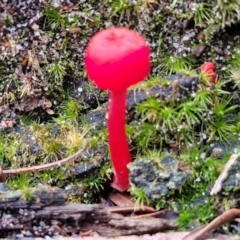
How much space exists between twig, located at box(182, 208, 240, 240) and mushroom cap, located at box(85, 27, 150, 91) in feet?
2.20

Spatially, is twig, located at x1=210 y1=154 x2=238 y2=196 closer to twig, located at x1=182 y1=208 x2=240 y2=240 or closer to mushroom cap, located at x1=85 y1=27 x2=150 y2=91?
twig, located at x1=182 y1=208 x2=240 y2=240

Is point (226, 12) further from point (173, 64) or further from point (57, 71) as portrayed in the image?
point (57, 71)

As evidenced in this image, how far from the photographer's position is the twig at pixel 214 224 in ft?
7.28

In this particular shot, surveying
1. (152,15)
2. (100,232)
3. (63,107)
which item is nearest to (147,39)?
(152,15)

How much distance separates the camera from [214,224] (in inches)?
88.3

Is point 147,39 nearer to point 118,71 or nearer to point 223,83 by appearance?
point 223,83

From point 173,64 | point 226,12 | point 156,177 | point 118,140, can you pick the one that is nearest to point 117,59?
point 118,140

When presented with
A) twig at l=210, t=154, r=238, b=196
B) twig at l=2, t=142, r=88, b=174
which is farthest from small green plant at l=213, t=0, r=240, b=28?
twig at l=2, t=142, r=88, b=174

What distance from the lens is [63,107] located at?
277cm

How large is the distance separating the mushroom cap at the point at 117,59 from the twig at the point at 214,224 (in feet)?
2.20

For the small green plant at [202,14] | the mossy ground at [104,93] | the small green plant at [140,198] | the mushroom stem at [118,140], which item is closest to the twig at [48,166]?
the mossy ground at [104,93]

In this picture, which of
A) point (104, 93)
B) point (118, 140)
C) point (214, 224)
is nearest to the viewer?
point (214, 224)

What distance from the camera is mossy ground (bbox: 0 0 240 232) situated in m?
2.49

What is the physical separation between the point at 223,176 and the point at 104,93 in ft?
2.46
